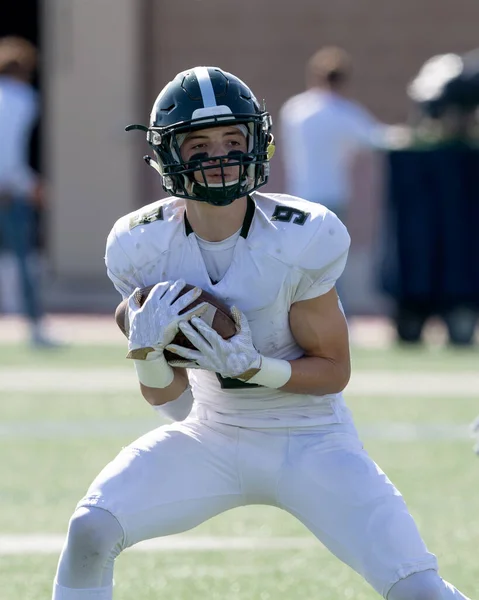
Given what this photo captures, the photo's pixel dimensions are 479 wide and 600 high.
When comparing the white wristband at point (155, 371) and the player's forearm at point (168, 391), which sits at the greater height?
the white wristband at point (155, 371)

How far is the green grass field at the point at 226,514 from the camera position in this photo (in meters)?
4.31

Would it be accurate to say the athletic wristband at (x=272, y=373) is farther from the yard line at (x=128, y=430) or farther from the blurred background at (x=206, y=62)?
the blurred background at (x=206, y=62)

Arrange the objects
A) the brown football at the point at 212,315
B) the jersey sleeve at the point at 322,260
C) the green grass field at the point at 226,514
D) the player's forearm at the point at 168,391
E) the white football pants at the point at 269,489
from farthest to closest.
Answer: the green grass field at the point at 226,514 → the player's forearm at the point at 168,391 → the jersey sleeve at the point at 322,260 → the brown football at the point at 212,315 → the white football pants at the point at 269,489

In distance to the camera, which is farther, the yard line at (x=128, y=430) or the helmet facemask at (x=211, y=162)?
the yard line at (x=128, y=430)

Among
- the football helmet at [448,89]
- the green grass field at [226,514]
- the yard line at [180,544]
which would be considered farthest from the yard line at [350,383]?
the yard line at [180,544]

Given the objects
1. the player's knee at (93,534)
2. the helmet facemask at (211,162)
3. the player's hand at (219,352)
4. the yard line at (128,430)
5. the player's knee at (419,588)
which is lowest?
the yard line at (128,430)

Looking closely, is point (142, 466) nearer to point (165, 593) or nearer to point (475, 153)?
point (165, 593)

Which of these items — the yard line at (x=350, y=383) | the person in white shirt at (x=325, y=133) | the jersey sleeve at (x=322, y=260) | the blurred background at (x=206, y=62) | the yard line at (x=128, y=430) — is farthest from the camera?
the blurred background at (x=206, y=62)

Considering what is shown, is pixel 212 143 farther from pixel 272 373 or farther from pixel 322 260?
pixel 272 373

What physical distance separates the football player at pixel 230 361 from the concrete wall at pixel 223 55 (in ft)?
32.4

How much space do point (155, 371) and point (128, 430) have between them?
3496mm

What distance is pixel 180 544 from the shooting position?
4.83 meters

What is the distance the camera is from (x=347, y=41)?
1343 centimetres

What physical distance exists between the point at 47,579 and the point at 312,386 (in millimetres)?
1340
